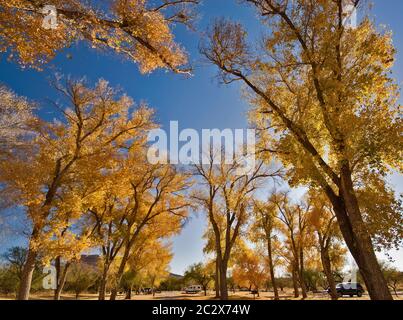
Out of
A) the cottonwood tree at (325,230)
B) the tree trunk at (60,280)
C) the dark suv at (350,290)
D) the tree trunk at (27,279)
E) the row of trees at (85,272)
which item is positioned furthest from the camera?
the dark suv at (350,290)

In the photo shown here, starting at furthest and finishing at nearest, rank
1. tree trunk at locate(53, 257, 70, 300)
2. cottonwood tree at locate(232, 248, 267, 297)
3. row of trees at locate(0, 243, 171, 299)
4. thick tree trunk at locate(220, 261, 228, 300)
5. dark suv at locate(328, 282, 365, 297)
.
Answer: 1. cottonwood tree at locate(232, 248, 267, 297)
2. dark suv at locate(328, 282, 365, 297)
3. row of trees at locate(0, 243, 171, 299)
4. thick tree trunk at locate(220, 261, 228, 300)
5. tree trunk at locate(53, 257, 70, 300)

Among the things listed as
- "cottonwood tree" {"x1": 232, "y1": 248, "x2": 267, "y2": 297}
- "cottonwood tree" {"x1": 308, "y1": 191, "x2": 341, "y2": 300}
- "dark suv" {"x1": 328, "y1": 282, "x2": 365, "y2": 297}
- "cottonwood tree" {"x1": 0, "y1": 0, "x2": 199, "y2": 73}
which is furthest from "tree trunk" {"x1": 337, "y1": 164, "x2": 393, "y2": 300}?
"dark suv" {"x1": 328, "y1": 282, "x2": 365, "y2": 297}

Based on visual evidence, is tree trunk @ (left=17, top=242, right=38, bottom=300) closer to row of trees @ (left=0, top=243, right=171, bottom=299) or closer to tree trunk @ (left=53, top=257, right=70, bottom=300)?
tree trunk @ (left=53, top=257, right=70, bottom=300)

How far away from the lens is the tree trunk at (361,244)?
9.43 m

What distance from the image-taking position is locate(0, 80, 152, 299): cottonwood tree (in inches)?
552

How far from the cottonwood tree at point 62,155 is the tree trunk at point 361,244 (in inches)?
430

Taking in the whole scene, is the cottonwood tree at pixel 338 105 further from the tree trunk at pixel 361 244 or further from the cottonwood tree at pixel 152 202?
the cottonwood tree at pixel 152 202

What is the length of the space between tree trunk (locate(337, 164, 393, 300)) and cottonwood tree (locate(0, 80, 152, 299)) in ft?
35.8

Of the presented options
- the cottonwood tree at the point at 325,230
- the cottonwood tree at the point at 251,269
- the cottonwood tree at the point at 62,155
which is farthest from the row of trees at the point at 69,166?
the cottonwood tree at the point at 251,269

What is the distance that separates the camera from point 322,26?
11.0 metres
